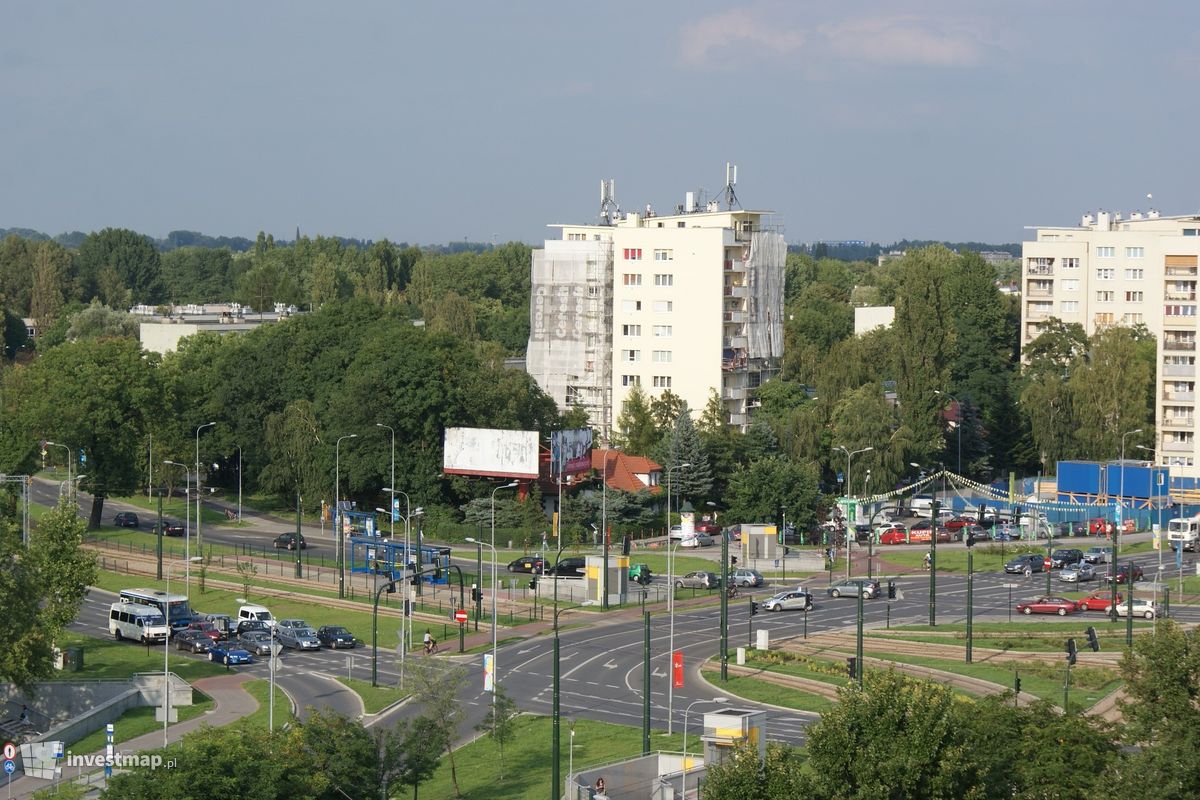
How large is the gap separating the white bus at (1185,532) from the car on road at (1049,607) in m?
19.1

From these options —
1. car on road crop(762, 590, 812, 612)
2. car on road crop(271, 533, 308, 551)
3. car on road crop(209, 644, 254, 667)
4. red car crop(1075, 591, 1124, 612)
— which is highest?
car on road crop(271, 533, 308, 551)

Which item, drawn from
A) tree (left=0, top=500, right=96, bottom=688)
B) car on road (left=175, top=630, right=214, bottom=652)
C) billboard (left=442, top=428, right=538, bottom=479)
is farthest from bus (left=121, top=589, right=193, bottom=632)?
billboard (left=442, top=428, right=538, bottom=479)

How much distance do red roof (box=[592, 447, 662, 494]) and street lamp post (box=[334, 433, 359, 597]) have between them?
54.6ft

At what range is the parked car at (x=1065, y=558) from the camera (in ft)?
316

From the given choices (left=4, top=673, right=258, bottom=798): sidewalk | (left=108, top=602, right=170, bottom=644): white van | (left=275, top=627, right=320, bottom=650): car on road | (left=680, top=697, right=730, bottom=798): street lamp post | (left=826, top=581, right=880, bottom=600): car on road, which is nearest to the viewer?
(left=680, top=697, right=730, bottom=798): street lamp post

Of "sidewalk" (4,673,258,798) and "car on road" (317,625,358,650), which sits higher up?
"car on road" (317,625,358,650)

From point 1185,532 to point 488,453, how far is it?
142ft

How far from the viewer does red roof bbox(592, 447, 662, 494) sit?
11212cm

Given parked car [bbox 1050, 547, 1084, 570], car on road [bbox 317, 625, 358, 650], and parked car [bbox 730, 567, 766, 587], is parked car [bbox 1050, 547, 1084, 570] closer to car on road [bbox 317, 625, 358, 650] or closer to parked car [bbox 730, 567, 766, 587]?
parked car [bbox 730, 567, 766, 587]

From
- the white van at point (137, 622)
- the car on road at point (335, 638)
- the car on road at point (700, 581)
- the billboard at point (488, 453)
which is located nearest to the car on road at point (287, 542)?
the billboard at point (488, 453)

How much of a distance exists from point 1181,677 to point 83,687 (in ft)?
139

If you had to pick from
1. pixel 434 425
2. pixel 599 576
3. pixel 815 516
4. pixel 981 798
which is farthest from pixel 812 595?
pixel 981 798

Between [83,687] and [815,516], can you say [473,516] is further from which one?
[83,687]

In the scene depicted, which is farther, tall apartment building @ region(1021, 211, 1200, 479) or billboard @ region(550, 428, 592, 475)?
tall apartment building @ region(1021, 211, 1200, 479)
